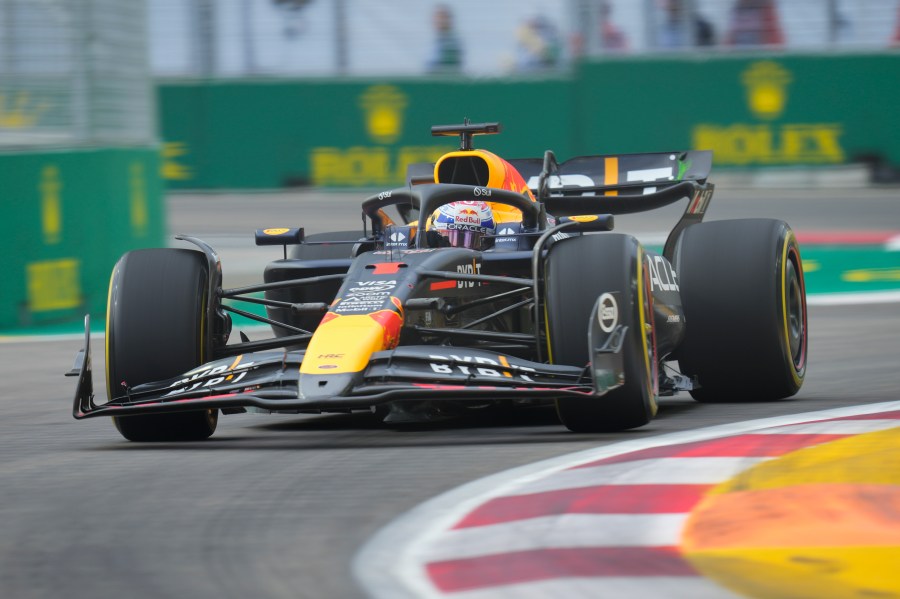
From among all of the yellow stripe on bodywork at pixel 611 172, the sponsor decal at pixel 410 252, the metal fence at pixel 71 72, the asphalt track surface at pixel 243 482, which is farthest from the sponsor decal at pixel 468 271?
the metal fence at pixel 71 72

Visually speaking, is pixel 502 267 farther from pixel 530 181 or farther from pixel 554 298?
pixel 530 181

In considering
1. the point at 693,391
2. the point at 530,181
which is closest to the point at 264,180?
the point at 530,181

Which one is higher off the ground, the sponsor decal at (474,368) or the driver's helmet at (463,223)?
the driver's helmet at (463,223)

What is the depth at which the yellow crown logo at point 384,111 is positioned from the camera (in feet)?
67.8

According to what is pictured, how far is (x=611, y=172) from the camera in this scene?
8.82m

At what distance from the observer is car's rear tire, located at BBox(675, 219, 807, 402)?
7453mm

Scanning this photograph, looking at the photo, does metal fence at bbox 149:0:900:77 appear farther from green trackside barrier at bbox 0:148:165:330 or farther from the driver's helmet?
the driver's helmet

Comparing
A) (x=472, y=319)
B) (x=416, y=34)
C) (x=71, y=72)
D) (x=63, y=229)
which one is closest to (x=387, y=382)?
(x=472, y=319)

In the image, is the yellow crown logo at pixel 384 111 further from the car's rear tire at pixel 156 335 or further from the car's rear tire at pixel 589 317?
the car's rear tire at pixel 589 317

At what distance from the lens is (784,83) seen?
63.8 ft

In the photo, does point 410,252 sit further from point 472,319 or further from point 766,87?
point 766,87

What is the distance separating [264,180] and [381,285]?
Answer: 14623 mm

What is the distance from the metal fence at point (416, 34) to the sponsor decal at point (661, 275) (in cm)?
1292

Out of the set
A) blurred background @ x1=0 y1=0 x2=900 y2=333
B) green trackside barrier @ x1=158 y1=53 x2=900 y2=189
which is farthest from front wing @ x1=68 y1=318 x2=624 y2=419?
green trackside barrier @ x1=158 y1=53 x2=900 y2=189
